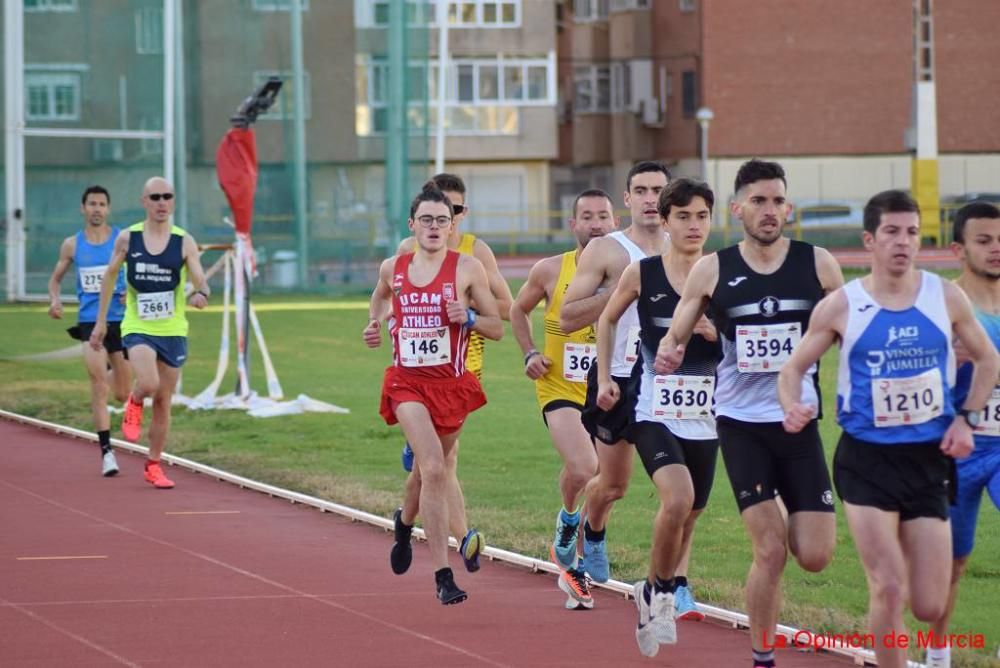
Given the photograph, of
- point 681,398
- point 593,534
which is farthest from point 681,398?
point 593,534

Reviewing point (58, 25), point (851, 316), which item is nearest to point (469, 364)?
point (851, 316)

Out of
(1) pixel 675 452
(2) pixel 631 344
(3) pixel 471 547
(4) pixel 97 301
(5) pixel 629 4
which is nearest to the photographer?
(1) pixel 675 452

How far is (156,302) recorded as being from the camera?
47.7ft

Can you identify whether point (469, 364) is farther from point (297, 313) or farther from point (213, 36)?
point (213, 36)

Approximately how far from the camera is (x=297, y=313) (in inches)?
1460

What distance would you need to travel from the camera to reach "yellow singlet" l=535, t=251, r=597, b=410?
34.3ft

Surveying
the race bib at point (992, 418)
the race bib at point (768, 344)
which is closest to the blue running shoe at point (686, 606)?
the race bib at point (768, 344)

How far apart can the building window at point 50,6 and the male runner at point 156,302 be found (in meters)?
28.1

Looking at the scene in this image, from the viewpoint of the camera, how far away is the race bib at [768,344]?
794 centimetres

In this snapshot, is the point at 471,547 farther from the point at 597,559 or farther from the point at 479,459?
the point at 479,459

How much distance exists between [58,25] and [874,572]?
3691cm

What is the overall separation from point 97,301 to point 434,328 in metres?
7.21

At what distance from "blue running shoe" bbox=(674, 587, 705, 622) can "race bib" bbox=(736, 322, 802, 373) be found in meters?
1.76

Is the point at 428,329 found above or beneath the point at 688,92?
beneath
